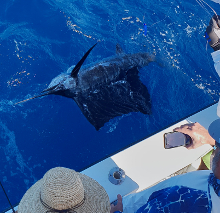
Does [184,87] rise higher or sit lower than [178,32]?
lower

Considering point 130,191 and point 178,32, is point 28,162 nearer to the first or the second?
point 130,191

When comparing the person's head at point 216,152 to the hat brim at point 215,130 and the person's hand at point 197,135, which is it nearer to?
the hat brim at point 215,130

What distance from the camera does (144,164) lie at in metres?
3.68

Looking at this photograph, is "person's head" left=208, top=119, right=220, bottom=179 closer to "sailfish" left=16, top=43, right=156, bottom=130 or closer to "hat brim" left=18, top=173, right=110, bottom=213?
"hat brim" left=18, top=173, right=110, bottom=213

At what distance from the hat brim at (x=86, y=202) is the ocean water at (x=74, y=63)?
2.00 meters

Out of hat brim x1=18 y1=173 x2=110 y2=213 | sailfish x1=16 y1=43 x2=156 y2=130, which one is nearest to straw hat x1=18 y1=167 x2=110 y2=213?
hat brim x1=18 y1=173 x2=110 y2=213

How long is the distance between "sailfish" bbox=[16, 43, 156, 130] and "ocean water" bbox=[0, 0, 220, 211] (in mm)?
213

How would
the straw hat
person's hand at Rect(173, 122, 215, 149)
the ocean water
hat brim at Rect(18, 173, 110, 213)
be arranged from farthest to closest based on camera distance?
the ocean water < person's hand at Rect(173, 122, 215, 149) < hat brim at Rect(18, 173, 110, 213) < the straw hat

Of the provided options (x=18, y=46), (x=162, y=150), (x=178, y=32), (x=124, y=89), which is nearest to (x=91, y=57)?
(x=124, y=89)

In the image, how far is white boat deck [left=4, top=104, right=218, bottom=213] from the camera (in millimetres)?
3416

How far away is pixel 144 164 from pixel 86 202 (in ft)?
5.48

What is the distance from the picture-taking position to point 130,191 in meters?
3.32

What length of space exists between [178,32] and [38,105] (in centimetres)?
541

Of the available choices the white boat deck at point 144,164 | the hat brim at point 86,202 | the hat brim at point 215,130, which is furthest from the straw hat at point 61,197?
the hat brim at point 215,130
